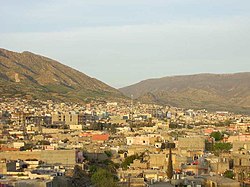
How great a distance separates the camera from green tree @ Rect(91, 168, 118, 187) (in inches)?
1551

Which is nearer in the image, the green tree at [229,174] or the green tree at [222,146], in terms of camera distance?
the green tree at [229,174]

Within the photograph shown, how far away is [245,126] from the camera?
9969cm

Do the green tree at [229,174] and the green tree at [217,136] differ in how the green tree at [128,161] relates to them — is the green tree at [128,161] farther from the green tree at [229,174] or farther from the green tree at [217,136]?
the green tree at [217,136]

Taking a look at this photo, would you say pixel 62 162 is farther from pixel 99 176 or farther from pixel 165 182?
pixel 165 182

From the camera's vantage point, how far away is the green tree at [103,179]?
39.4 meters

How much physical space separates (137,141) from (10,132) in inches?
659

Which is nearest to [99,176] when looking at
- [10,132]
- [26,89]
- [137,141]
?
[137,141]

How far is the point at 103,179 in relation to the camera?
41.1 meters

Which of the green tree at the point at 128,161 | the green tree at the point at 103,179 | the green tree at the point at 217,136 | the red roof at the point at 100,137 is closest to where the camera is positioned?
the green tree at the point at 103,179

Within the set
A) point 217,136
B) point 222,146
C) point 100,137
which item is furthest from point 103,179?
point 217,136

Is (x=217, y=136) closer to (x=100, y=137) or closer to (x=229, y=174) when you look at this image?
(x=100, y=137)

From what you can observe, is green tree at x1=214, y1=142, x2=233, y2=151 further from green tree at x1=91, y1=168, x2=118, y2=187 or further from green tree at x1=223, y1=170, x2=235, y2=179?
green tree at x1=91, y1=168, x2=118, y2=187

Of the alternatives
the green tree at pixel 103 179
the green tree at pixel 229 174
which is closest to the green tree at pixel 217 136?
the green tree at pixel 229 174

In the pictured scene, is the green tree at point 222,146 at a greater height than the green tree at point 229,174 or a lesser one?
greater
